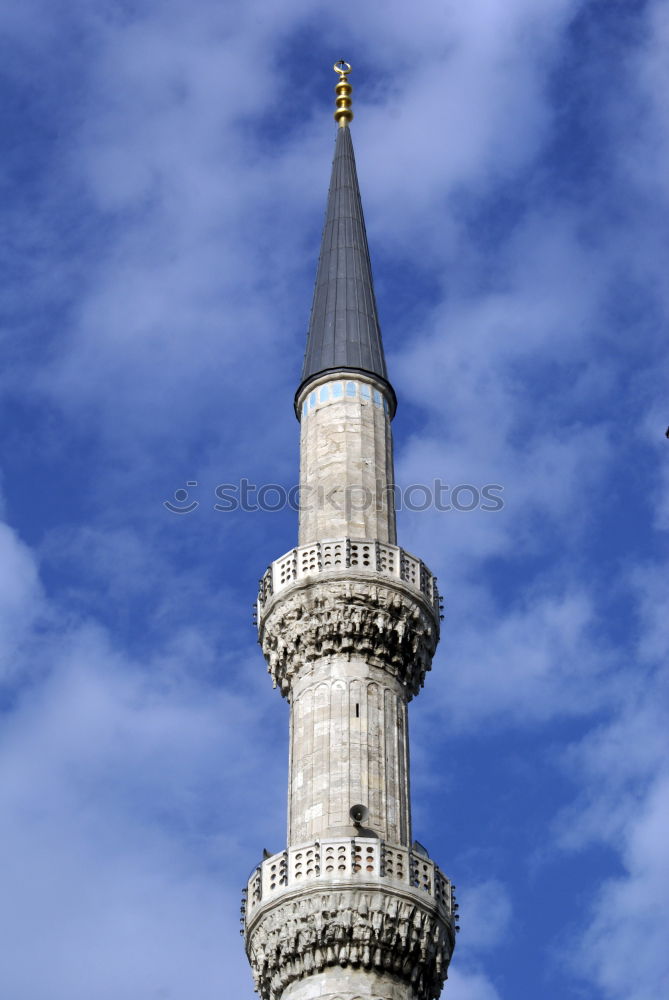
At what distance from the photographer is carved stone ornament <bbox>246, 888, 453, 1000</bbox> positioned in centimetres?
2475

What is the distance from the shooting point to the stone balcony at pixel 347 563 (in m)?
28.3

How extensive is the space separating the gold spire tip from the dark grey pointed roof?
1.88ft

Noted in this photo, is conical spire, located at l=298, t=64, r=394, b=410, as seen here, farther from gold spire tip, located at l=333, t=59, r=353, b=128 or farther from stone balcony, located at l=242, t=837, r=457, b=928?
stone balcony, located at l=242, t=837, r=457, b=928

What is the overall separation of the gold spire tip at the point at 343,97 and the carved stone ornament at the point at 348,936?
18330 millimetres

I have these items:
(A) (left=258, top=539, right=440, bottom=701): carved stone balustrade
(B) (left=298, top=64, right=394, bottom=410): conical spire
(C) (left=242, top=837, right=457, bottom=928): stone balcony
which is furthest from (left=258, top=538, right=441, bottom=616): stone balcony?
(C) (left=242, top=837, right=457, bottom=928): stone balcony

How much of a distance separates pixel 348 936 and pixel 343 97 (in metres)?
19.6

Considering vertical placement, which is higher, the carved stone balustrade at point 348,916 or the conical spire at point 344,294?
the conical spire at point 344,294

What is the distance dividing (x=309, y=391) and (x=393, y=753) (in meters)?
7.64

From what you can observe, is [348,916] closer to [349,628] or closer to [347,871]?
[347,871]

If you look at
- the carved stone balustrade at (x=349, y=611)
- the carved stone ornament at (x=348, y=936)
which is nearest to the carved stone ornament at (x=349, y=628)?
the carved stone balustrade at (x=349, y=611)

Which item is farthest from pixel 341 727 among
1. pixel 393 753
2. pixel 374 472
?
pixel 374 472

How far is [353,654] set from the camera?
27.8 meters

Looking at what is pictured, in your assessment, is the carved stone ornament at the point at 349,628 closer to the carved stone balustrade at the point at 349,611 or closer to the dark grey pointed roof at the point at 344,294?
the carved stone balustrade at the point at 349,611

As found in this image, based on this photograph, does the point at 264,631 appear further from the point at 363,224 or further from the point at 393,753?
the point at 363,224
